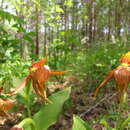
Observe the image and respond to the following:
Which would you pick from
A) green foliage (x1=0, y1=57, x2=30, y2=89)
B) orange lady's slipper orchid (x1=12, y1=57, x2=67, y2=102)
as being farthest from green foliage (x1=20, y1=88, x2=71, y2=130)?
green foliage (x1=0, y1=57, x2=30, y2=89)

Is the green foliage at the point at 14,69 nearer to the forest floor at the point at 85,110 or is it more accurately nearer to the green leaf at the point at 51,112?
the forest floor at the point at 85,110

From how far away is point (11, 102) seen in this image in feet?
2.60

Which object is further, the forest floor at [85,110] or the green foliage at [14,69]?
the green foliage at [14,69]

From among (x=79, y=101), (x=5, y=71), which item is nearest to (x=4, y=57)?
(x=5, y=71)

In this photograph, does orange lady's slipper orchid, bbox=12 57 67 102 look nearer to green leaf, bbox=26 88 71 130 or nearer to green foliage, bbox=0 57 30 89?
green leaf, bbox=26 88 71 130

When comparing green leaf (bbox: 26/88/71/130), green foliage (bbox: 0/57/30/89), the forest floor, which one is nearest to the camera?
green leaf (bbox: 26/88/71/130)

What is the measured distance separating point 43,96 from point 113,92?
207 centimetres

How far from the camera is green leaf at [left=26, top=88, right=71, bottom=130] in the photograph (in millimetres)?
1008

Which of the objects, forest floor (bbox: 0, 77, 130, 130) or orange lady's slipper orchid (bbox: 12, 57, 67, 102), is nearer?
orange lady's slipper orchid (bbox: 12, 57, 67, 102)

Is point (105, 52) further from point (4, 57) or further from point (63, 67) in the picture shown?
point (4, 57)

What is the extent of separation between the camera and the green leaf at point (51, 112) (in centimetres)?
101

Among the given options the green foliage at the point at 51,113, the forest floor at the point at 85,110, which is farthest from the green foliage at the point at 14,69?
the green foliage at the point at 51,113

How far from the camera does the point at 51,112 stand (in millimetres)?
1012

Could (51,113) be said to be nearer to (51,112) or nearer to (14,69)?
(51,112)
